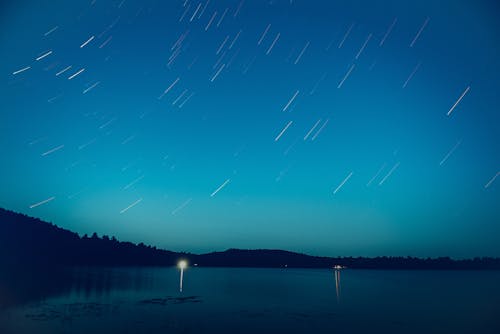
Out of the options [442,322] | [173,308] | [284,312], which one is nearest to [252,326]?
[284,312]

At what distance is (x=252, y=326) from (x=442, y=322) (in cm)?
2215

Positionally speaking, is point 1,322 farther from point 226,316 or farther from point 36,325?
point 226,316

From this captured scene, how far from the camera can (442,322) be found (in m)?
37.9

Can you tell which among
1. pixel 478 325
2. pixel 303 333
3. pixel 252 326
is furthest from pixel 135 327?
pixel 478 325

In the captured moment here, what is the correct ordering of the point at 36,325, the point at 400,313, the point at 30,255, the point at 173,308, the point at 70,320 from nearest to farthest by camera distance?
the point at 36,325
the point at 70,320
the point at 173,308
the point at 400,313
the point at 30,255

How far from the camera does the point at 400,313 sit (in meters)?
43.7

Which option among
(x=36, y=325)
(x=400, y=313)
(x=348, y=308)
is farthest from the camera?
(x=348, y=308)

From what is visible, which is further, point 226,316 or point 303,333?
point 226,316

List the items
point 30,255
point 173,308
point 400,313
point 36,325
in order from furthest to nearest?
point 30,255
point 400,313
point 173,308
point 36,325

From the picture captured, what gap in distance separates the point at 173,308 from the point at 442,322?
102 feet

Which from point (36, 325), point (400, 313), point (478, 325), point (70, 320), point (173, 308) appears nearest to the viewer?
point (36, 325)

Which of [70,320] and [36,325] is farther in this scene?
[70,320]

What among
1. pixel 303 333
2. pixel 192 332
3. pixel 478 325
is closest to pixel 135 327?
pixel 192 332

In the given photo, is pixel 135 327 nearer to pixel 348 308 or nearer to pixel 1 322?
pixel 1 322
